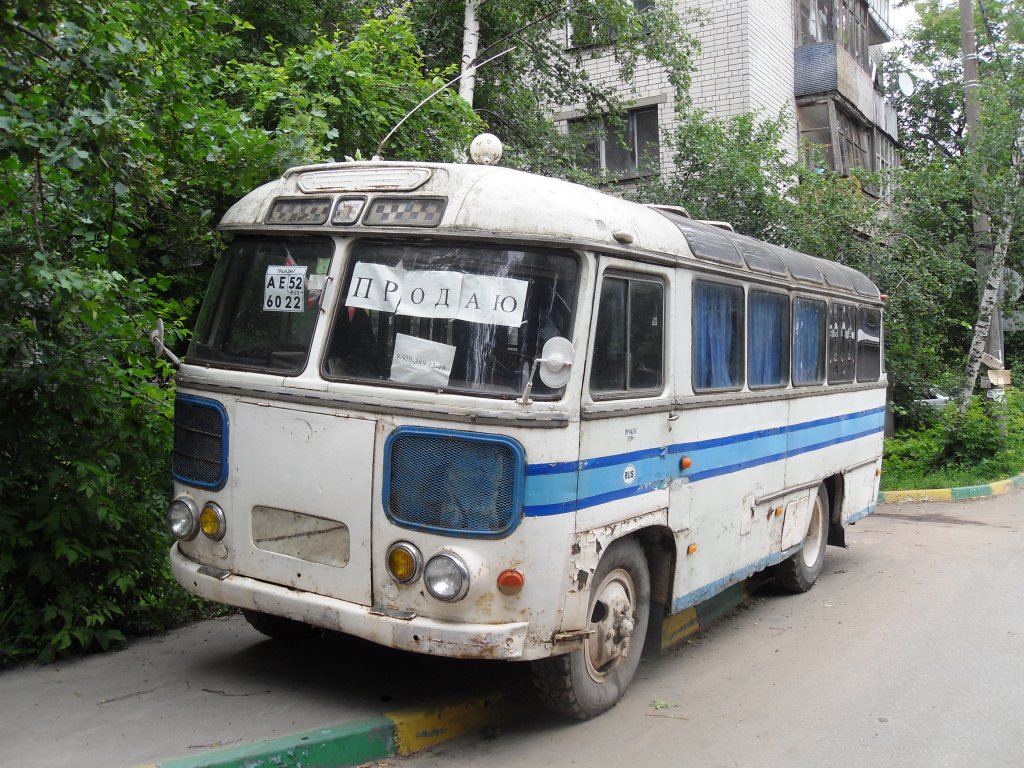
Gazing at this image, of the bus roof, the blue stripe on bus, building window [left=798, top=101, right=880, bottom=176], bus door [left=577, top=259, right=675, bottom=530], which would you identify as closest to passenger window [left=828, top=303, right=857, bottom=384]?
the blue stripe on bus

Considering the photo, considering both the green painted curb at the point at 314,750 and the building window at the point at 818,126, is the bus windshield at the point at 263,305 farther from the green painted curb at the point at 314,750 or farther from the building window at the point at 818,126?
the building window at the point at 818,126

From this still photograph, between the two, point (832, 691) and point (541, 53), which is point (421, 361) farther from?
point (541, 53)

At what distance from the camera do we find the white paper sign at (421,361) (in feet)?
14.6

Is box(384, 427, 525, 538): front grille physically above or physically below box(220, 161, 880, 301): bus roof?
below

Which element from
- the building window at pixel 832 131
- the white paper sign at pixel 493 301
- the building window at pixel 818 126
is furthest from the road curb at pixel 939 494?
the white paper sign at pixel 493 301

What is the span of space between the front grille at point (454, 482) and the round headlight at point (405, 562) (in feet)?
0.35

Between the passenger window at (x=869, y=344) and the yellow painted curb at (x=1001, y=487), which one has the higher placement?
the passenger window at (x=869, y=344)

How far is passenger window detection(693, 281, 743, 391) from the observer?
18.9 ft

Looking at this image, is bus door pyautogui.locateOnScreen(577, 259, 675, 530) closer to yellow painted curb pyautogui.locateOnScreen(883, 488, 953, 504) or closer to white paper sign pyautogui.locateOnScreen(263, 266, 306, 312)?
white paper sign pyautogui.locateOnScreen(263, 266, 306, 312)

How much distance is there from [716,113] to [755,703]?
1469 cm

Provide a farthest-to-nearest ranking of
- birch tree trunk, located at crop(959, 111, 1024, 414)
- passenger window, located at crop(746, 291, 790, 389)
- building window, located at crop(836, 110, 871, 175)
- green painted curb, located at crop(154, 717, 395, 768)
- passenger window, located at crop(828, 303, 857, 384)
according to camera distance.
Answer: building window, located at crop(836, 110, 871, 175)
birch tree trunk, located at crop(959, 111, 1024, 414)
passenger window, located at crop(828, 303, 857, 384)
passenger window, located at crop(746, 291, 790, 389)
green painted curb, located at crop(154, 717, 395, 768)

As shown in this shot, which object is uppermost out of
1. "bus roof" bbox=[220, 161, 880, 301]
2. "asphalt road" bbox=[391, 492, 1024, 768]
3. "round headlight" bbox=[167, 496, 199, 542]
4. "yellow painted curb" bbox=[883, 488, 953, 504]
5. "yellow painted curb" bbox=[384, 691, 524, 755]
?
"bus roof" bbox=[220, 161, 880, 301]

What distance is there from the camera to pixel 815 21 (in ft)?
69.1

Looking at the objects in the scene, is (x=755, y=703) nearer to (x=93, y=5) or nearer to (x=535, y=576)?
(x=535, y=576)
